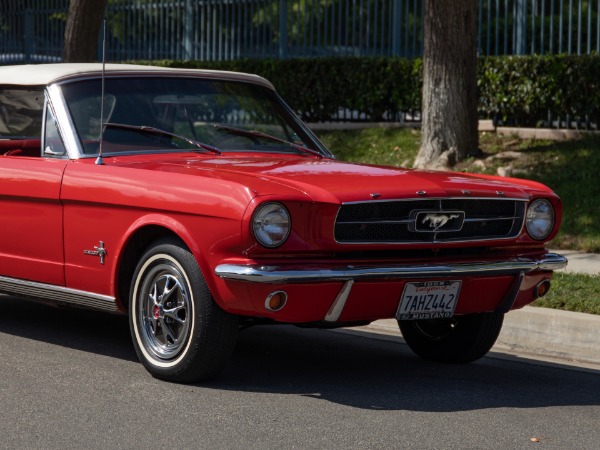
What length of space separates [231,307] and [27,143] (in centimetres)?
224

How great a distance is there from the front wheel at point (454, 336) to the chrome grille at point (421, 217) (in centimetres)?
69

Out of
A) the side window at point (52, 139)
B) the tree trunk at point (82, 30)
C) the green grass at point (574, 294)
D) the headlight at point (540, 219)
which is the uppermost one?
the tree trunk at point (82, 30)

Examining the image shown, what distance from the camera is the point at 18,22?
87.2ft

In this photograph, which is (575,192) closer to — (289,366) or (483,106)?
(483,106)

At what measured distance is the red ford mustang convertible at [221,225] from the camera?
5.88m

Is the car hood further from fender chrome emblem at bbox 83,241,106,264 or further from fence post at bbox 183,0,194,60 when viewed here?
fence post at bbox 183,0,194,60

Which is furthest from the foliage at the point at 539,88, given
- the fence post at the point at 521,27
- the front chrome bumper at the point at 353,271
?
the front chrome bumper at the point at 353,271

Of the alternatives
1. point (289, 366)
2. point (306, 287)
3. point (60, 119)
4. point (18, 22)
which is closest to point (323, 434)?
point (306, 287)

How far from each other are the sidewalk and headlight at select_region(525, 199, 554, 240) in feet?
4.09

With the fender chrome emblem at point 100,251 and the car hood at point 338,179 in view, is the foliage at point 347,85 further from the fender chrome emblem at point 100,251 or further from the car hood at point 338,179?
the fender chrome emblem at point 100,251

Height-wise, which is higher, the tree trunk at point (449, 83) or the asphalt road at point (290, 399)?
the tree trunk at point (449, 83)

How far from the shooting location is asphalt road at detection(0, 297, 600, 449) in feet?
17.5

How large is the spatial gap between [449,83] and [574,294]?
5.73m

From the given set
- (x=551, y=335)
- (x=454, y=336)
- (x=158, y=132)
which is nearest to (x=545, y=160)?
(x=551, y=335)
